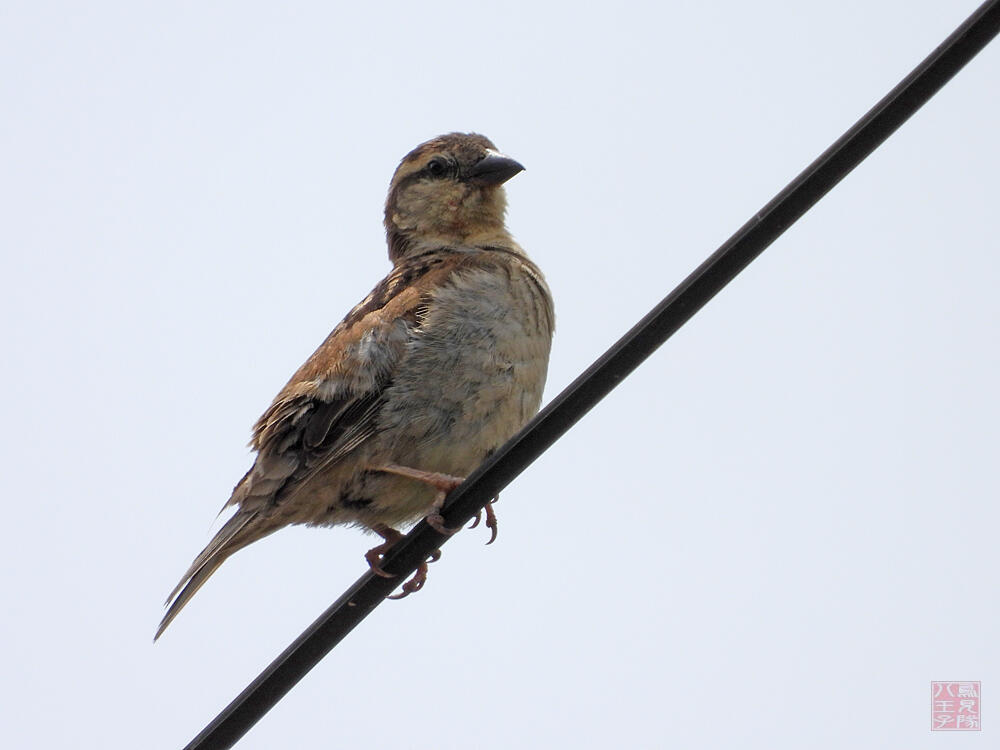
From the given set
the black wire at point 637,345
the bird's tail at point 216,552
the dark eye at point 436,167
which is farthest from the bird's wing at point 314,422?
the dark eye at point 436,167

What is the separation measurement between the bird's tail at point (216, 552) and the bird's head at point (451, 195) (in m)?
2.29

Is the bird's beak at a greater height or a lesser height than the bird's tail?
greater

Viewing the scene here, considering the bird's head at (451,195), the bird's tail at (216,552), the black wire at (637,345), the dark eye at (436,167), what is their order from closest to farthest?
1. the black wire at (637,345)
2. the bird's tail at (216,552)
3. the bird's head at (451,195)
4. the dark eye at (436,167)

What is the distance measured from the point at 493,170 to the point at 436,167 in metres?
0.39

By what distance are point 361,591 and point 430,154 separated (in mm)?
4124

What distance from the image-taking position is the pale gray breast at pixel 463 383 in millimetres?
6008

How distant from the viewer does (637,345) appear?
12.5 feet

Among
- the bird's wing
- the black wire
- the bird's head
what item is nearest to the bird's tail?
the bird's wing

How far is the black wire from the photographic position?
344 cm

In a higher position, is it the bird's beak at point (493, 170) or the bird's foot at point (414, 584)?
the bird's beak at point (493, 170)

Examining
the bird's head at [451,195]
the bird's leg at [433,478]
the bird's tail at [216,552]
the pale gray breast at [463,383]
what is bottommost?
the bird's tail at [216,552]

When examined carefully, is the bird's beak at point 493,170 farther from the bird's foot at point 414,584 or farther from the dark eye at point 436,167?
the bird's foot at point 414,584

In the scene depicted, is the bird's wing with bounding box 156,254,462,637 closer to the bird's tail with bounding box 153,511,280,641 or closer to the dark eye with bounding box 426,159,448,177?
the bird's tail with bounding box 153,511,280,641

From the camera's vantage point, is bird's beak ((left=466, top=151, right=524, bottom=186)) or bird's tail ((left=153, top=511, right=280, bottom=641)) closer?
bird's tail ((left=153, top=511, right=280, bottom=641))
